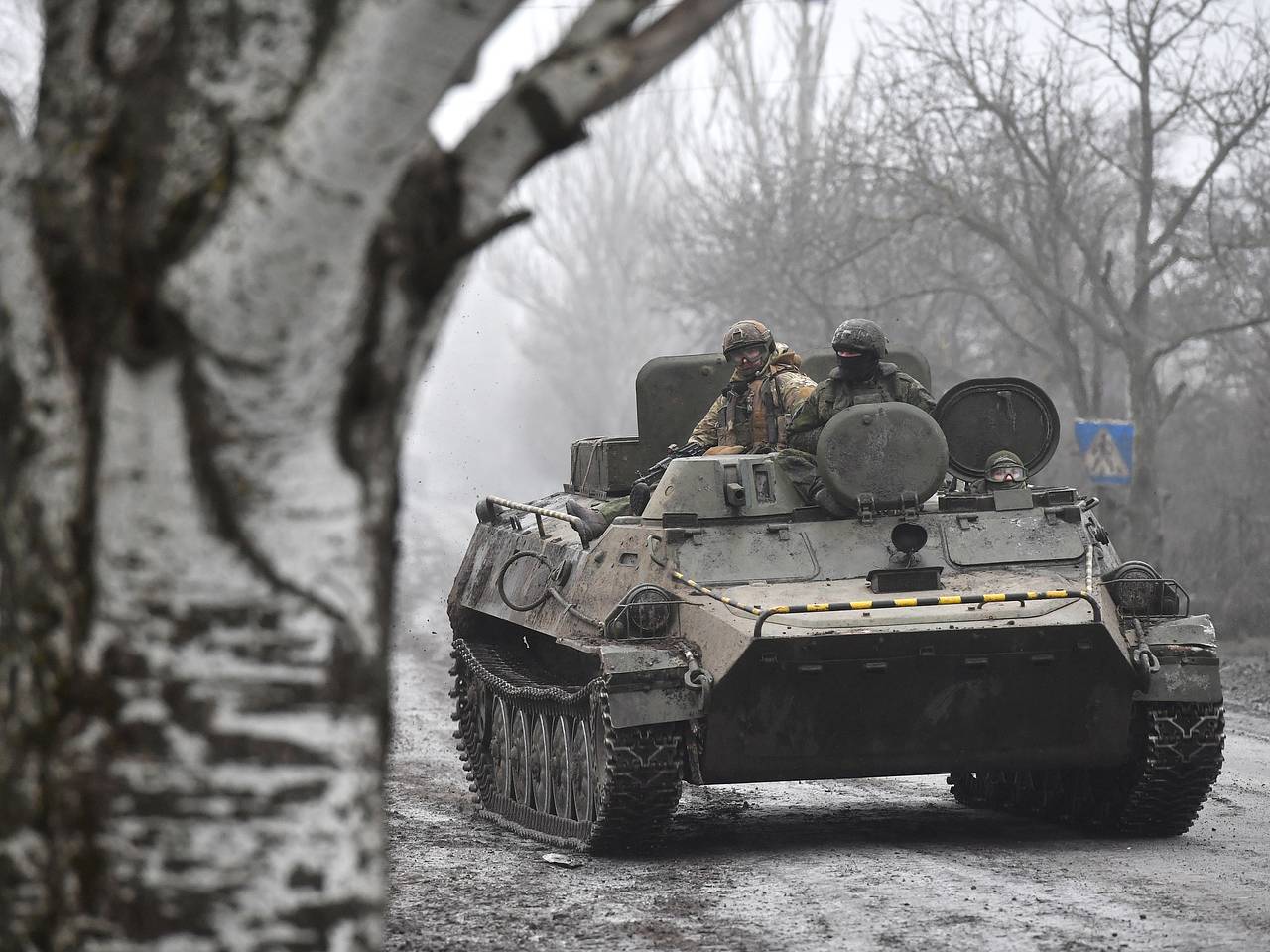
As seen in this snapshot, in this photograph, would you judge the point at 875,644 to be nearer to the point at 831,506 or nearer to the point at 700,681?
the point at 700,681

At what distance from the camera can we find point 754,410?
10.5 meters

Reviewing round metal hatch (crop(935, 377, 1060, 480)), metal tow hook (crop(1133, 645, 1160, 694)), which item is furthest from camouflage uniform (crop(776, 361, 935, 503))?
metal tow hook (crop(1133, 645, 1160, 694))

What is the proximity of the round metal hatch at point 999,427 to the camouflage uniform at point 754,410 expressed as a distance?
0.84m

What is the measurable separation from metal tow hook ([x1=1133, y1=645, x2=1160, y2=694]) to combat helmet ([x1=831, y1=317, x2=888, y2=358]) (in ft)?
6.82

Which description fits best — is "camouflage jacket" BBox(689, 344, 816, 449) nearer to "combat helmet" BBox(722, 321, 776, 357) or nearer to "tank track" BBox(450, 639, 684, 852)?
→ "combat helmet" BBox(722, 321, 776, 357)

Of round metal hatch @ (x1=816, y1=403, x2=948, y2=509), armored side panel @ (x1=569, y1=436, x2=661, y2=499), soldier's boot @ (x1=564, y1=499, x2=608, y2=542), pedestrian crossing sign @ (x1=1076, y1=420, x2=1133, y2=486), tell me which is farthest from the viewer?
pedestrian crossing sign @ (x1=1076, y1=420, x2=1133, y2=486)

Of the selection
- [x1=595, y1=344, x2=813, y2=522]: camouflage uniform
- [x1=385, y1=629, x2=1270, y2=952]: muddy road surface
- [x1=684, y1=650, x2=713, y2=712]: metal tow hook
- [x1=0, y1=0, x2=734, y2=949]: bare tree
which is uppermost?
[x1=595, y1=344, x2=813, y2=522]: camouflage uniform

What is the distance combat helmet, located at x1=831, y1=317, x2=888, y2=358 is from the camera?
31.2 ft

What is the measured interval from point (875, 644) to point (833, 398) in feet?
6.40

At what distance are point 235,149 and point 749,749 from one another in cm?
546

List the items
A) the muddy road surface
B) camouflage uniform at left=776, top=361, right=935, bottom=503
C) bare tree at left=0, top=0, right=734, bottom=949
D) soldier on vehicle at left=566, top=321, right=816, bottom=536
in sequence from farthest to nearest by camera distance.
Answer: soldier on vehicle at left=566, top=321, right=816, bottom=536
camouflage uniform at left=776, top=361, right=935, bottom=503
the muddy road surface
bare tree at left=0, top=0, right=734, bottom=949

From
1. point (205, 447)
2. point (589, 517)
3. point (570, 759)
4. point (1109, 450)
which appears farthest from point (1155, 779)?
point (1109, 450)

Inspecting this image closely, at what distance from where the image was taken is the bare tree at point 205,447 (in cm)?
303

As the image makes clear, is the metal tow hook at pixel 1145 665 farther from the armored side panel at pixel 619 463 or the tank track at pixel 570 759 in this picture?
the armored side panel at pixel 619 463
